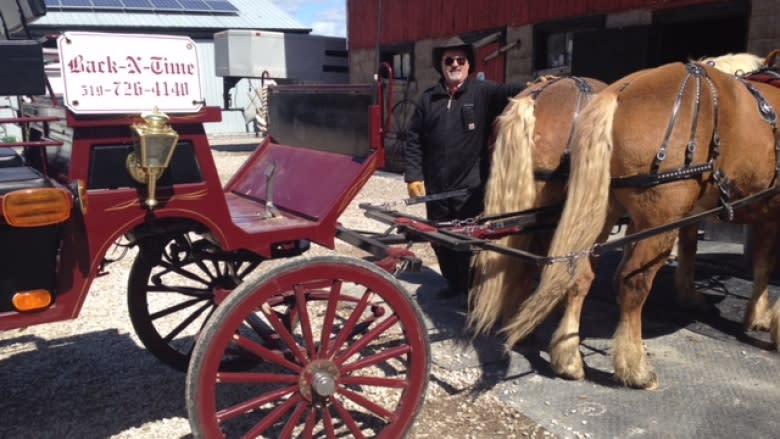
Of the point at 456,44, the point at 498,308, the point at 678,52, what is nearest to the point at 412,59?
the point at 678,52

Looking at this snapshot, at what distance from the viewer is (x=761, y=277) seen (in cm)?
403

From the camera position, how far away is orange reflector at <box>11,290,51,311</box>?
6.68 feet

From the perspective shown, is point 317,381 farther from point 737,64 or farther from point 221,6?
point 221,6

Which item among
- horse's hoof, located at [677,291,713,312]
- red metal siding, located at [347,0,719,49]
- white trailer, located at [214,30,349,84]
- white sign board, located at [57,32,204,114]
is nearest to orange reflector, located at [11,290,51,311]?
white sign board, located at [57,32,204,114]

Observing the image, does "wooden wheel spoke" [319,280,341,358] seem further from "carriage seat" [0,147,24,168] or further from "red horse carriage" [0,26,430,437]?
"carriage seat" [0,147,24,168]

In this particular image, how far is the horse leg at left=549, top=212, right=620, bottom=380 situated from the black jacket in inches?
35.4

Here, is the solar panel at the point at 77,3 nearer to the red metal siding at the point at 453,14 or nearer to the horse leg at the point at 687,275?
the red metal siding at the point at 453,14

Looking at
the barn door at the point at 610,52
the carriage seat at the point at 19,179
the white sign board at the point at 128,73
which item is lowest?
the carriage seat at the point at 19,179

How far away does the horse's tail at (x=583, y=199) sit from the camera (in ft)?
10.2

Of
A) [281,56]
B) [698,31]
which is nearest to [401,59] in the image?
[281,56]

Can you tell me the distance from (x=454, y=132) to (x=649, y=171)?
1.42 m

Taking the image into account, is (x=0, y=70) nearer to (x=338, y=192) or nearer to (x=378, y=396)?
(x=338, y=192)

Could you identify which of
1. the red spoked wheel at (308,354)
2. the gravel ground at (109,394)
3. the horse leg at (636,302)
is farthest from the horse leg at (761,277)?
the red spoked wheel at (308,354)

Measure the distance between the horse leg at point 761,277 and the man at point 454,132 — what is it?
1.80m
